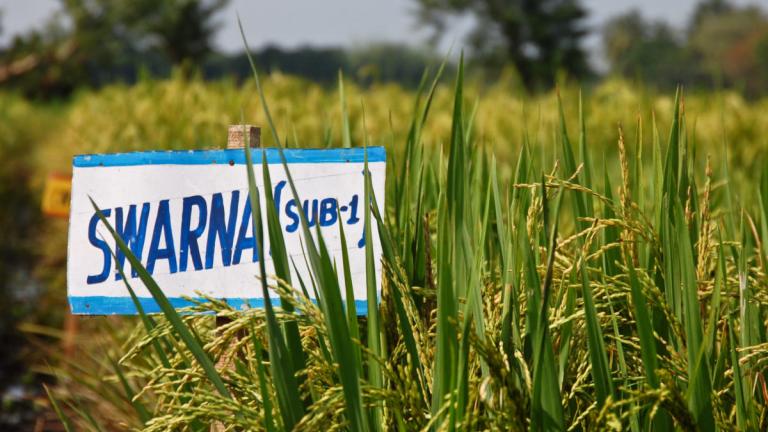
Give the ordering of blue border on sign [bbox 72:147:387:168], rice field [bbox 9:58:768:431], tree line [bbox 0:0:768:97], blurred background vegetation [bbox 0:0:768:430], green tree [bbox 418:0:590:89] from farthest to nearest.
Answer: green tree [bbox 418:0:590:89]
tree line [bbox 0:0:768:97]
blurred background vegetation [bbox 0:0:768:430]
blue border on sign [bbox 72:147:387:168]
rice field [bbox 9:58:768:431]

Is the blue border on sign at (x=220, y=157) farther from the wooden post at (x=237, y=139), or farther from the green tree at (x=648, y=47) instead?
the green tree at (x=648, y=47)

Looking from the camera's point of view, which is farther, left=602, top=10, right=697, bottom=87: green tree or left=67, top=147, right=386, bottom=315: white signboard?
left=602, top=10, right=697, bottom=87: green tree

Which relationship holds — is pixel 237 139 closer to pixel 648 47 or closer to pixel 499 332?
pixel 499 332

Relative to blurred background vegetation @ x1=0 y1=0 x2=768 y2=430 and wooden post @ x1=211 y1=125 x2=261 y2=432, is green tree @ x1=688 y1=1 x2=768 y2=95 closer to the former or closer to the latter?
blurred background vegetation @ x1=0 y1=0 x2=768 y2=430

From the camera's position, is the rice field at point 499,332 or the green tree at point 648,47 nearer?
the rice field at point 499,332

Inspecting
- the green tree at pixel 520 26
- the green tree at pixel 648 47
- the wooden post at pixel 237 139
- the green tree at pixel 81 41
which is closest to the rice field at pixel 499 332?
the wooden post at pixel 237 139

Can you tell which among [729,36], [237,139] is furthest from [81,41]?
[729,36]

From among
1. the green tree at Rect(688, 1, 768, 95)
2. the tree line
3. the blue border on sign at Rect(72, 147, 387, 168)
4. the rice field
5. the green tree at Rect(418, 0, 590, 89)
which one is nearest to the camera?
the rice field

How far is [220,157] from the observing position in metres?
1.44

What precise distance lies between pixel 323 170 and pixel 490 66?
41.2m

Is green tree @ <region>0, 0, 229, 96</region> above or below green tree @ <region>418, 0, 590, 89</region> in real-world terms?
below

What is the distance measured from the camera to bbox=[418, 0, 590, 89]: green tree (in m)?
40.6

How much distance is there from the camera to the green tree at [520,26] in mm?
40562

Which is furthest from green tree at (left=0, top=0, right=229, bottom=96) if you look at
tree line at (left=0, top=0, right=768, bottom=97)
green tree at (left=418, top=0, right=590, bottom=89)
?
green tree at (left=418, top=0, right=590, bottom=89)
